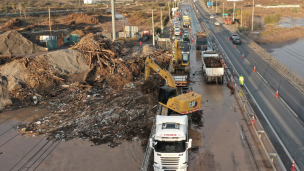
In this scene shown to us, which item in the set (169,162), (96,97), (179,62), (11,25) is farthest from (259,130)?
(11,25)

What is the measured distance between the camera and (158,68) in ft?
74.9

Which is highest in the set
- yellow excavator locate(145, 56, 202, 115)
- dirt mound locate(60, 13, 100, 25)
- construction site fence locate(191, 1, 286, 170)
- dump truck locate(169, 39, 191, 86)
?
dirt mound locate(60, 13, 100, 25)

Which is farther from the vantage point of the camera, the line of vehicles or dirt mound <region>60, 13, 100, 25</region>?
dirt mound <region>60, 13, 100, 25</region>

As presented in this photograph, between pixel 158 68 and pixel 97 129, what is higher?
pixel 158 68

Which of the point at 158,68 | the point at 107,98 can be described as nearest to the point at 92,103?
the point at 107,98

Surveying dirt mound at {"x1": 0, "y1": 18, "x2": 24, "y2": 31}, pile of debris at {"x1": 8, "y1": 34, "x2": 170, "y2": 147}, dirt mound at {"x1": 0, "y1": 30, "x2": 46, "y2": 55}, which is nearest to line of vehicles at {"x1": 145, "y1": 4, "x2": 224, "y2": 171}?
pile of debris at {"x1": 8, "y1": 34, "x2": 170, "y2": 147}

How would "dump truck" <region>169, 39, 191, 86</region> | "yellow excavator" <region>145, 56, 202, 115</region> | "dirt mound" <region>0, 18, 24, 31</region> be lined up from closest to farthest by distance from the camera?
"yellow excavator" <region>145, 56, 202, 115</region> → "dump truck" <region>169, 39, 191, 86</region> → "dirt mound" <region>0, 18, 24, 31</region>

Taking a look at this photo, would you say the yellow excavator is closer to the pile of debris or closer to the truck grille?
the pile of debris

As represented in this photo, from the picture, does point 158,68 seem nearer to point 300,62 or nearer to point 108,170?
point 108,170

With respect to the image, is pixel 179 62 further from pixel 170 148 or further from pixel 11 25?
pixel 11 25

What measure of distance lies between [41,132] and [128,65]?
14488mm

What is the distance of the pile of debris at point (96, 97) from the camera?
20600 millimetres

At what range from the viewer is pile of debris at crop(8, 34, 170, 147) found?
2060 centimetres

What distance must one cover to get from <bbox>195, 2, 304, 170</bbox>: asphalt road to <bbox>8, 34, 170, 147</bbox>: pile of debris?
28.3 ft
